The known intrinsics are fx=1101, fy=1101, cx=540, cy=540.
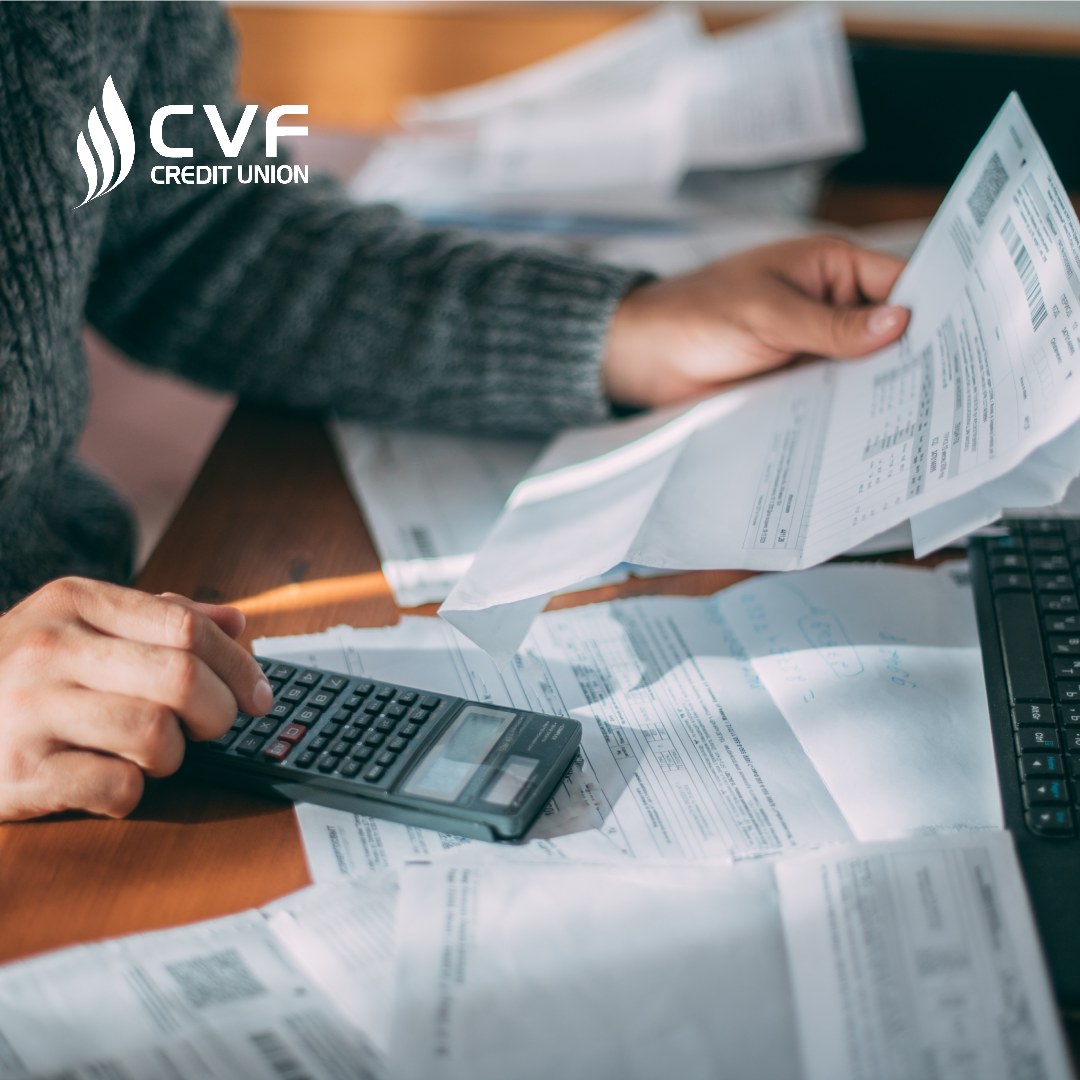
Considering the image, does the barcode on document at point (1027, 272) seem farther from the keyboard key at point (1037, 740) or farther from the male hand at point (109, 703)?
the male hand at point (109, 703)

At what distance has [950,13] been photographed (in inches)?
53.4

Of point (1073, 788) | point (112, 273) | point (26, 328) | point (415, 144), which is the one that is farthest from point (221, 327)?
point (1073, 788)

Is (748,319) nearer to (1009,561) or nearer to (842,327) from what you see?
(842,327)

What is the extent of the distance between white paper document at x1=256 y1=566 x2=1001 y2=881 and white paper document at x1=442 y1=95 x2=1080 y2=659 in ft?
0.15

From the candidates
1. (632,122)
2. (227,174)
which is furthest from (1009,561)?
(632,122)

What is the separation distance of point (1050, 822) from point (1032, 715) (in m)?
0.06

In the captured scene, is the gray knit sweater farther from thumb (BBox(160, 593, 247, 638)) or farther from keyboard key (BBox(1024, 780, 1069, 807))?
keyboard key (BBox(1024, 780, 1069, 807))

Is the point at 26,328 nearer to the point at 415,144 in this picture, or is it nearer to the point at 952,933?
the point at 952,933

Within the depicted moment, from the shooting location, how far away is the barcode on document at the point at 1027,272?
0.48 meters

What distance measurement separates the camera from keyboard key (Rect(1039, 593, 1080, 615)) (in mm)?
524

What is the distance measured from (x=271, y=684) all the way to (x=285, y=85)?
1.01 metres

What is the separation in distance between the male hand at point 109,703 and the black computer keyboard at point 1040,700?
317mm

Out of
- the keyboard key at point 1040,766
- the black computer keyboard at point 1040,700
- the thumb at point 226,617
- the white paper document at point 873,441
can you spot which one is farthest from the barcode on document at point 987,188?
the thumb at point 226,617

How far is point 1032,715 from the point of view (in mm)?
469
